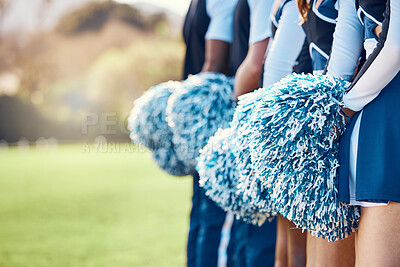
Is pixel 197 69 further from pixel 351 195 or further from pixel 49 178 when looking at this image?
pixel 49 178

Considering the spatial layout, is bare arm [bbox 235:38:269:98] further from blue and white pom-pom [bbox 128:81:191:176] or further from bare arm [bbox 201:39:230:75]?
blue and white pom-pom [bbox 128:81:191:176]

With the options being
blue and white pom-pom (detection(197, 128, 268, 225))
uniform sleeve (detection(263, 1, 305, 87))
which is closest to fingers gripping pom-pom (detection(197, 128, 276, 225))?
blue and white pom-pom (detection(197, 128, 268, 225))

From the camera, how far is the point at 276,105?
132cm

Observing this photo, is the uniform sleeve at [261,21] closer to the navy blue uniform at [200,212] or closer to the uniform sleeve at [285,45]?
the uniform sleeve at [285,45]

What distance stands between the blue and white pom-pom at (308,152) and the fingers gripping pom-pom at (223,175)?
0.43 meters

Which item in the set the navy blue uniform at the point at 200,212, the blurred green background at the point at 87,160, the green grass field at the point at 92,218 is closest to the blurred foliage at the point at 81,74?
the blurred green background at the point at 87,160

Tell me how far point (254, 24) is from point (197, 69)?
0.92 m

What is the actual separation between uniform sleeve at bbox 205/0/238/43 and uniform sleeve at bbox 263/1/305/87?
70 cm

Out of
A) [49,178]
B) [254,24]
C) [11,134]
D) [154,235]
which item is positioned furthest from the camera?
[11,134]

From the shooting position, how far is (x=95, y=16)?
24.5m

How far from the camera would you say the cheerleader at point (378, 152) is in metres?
1.13

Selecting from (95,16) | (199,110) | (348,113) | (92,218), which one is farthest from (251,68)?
(95,16)

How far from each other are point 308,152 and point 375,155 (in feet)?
0.63

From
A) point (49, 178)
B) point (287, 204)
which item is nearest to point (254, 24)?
point (287, 204)
